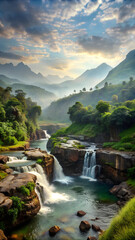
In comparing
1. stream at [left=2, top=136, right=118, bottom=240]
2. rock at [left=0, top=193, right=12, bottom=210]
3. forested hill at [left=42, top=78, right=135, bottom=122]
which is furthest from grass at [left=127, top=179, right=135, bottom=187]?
forested hill at [left=42, top=78, right=135, bottom=122]

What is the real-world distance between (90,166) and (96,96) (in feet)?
386

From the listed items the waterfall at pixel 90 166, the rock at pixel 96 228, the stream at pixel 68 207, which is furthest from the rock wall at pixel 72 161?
the rock at pixel 96 228

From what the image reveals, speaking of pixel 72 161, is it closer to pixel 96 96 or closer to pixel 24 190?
pixel 24 190

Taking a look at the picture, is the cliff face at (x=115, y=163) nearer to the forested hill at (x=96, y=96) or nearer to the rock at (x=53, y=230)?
the rock at (x=53, y=230)

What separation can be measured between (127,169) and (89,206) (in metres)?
7.54

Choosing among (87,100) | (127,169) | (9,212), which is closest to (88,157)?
(127,169)

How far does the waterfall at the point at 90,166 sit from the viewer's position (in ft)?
79.3

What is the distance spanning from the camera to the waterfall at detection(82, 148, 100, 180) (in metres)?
24.2

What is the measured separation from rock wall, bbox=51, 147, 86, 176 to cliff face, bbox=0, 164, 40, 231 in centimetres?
1217

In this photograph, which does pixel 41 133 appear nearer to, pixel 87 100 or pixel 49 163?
pixel 49 163

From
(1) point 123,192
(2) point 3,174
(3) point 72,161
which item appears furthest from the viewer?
(3) point 72,161

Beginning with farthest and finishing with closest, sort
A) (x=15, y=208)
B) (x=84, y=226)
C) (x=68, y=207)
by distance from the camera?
(x=68, y=207)
(x=84, y=226)
(x=15, y=208)

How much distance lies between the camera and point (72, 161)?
85.5 ft

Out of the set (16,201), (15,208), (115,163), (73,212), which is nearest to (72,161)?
(115,163)
